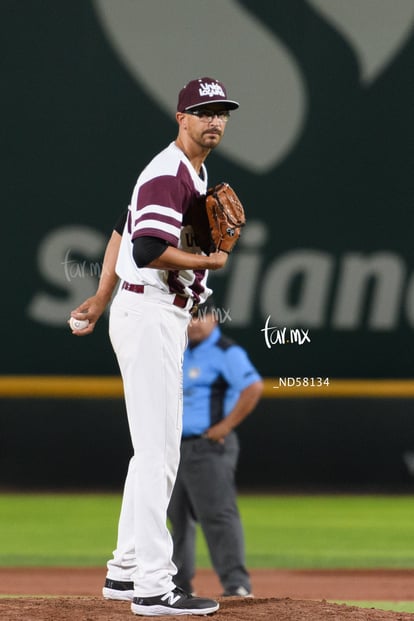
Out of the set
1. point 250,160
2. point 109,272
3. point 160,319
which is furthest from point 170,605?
point 250,160

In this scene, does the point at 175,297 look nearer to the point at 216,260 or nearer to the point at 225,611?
the point at 216,260

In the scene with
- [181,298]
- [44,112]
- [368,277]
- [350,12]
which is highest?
[350,12]

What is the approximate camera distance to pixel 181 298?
3.88 m

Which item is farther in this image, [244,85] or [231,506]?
[244,85]

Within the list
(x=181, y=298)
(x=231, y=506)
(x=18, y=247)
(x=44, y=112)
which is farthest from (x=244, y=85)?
(x=181, y=298)

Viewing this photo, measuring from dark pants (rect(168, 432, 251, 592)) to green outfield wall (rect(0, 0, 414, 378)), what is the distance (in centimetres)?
520

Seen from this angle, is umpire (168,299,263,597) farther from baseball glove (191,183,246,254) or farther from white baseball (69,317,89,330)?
baseball glove (191,183,246,254)

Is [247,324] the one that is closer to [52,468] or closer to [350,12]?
[52,468]

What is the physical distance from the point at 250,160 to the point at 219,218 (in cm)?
772

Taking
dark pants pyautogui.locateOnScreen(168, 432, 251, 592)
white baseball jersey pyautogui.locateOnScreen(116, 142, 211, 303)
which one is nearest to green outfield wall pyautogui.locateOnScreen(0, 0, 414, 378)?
dark pants pyautogui.locateOnScreen(168, 432, 251, 592)

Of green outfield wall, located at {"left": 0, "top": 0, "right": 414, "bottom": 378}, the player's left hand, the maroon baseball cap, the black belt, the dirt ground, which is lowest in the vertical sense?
the dirt ground

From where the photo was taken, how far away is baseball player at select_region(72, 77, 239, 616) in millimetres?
3730

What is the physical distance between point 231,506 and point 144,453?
2.12m

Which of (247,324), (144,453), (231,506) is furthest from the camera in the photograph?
(247,324)
